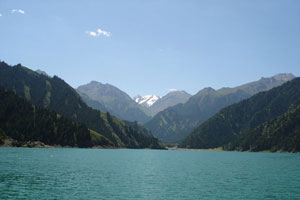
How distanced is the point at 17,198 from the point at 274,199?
47.4 meters

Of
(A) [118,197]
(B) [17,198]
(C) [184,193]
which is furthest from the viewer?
(C) [184,193]

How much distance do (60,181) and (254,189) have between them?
46.2 m

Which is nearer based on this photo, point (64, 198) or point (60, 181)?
point (64, 198)

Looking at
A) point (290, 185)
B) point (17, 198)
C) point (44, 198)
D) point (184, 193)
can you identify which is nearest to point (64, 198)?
point (44, 198)

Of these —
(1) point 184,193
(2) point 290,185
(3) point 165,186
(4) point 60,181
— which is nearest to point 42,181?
(4) point 60,181

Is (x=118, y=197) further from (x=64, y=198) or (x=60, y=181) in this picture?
(x=60, y=181)

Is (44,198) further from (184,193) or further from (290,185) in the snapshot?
(290,185)

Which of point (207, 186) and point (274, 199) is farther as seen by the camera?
point (207, 186)

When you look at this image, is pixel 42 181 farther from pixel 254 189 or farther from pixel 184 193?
pixel 254 189

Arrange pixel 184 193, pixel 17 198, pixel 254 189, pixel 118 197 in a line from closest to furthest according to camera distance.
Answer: pixel 17 198, pixel 118 197, pixel 184 193, pixel 254 189

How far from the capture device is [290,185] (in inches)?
2854

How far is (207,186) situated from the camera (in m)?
69.6

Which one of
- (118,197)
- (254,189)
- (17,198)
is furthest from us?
(254,189)

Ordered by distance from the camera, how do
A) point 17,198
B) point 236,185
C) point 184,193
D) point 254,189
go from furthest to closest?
point 236,185 → point 254,189 → point 184,193 → point 17,198
